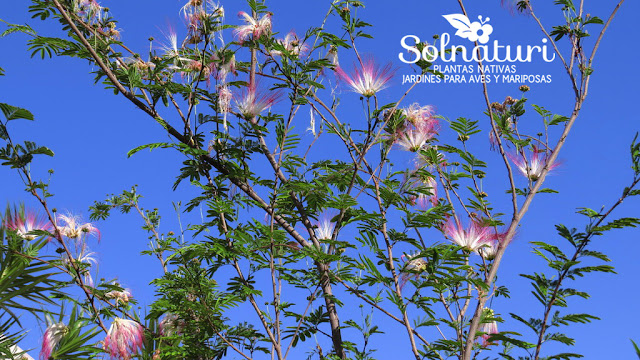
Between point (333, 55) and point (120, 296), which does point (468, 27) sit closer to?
point (333, 55)

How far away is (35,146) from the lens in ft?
12.3

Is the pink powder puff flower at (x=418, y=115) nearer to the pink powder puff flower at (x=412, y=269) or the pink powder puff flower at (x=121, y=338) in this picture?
the pink powder puff flower at (x=412, y=269)

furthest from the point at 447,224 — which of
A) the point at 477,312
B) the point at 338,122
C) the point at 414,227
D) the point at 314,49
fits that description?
the point at 314,49

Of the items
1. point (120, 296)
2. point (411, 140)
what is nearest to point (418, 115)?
point (411, 140)

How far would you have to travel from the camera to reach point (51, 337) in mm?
4422

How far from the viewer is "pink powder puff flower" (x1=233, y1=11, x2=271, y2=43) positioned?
13.5ft

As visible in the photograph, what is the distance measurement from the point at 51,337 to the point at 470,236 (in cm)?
275

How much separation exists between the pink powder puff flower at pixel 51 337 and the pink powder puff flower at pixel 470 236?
8.50 feet

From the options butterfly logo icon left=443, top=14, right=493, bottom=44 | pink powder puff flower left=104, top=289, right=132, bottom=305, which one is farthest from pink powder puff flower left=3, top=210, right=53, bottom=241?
butterfly logo icon left=443, top=14, right=493, bottom=44

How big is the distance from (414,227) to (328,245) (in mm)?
501

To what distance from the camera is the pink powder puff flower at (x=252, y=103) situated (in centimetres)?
390

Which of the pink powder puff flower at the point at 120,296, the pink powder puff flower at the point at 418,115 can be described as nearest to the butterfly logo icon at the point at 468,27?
the pink powder puff flower at the point at 418,115

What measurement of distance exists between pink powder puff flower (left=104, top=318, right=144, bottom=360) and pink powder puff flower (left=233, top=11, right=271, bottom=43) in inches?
73.2

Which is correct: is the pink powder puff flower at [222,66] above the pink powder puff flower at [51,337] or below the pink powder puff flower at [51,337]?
above
